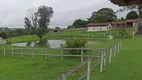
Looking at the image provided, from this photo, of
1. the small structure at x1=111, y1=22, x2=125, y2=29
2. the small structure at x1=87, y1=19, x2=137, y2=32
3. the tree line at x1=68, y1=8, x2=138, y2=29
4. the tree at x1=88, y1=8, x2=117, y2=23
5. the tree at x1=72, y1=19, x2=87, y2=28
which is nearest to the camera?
the small structure at x1=87, y1=19, x2=137, y2=32

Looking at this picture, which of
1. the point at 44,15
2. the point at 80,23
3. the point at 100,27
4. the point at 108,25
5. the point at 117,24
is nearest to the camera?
the point at 108,25

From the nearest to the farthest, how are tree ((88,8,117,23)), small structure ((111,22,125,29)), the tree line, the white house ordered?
the white house < small structure ((111,22,125,29)) < the tree line < tree ((88,8,117,23))

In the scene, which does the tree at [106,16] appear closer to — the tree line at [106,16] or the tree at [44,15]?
the tree line at [106,16]

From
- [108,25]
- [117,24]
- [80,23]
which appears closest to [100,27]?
[108,25]

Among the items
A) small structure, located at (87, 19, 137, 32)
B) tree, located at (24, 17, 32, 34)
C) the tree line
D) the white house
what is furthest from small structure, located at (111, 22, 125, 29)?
tree, located at (24, 17, 32, 34)

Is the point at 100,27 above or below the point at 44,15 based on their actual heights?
below

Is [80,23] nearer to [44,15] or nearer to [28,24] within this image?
[44,15]

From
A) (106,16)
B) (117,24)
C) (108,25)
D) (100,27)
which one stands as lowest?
(100,27)

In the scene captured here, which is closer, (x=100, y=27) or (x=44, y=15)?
(x=100, y=27)

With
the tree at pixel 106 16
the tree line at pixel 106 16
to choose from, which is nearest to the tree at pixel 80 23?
the tree line at pixel 106 16

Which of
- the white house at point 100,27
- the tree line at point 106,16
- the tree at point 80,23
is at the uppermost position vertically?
the tree line at point 106,16

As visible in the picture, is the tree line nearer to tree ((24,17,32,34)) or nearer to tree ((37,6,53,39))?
tree ((37,6,53,39))

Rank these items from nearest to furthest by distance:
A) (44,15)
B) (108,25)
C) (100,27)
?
(108,25)
(100,27)
(44,15)

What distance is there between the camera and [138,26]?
41.3 m
